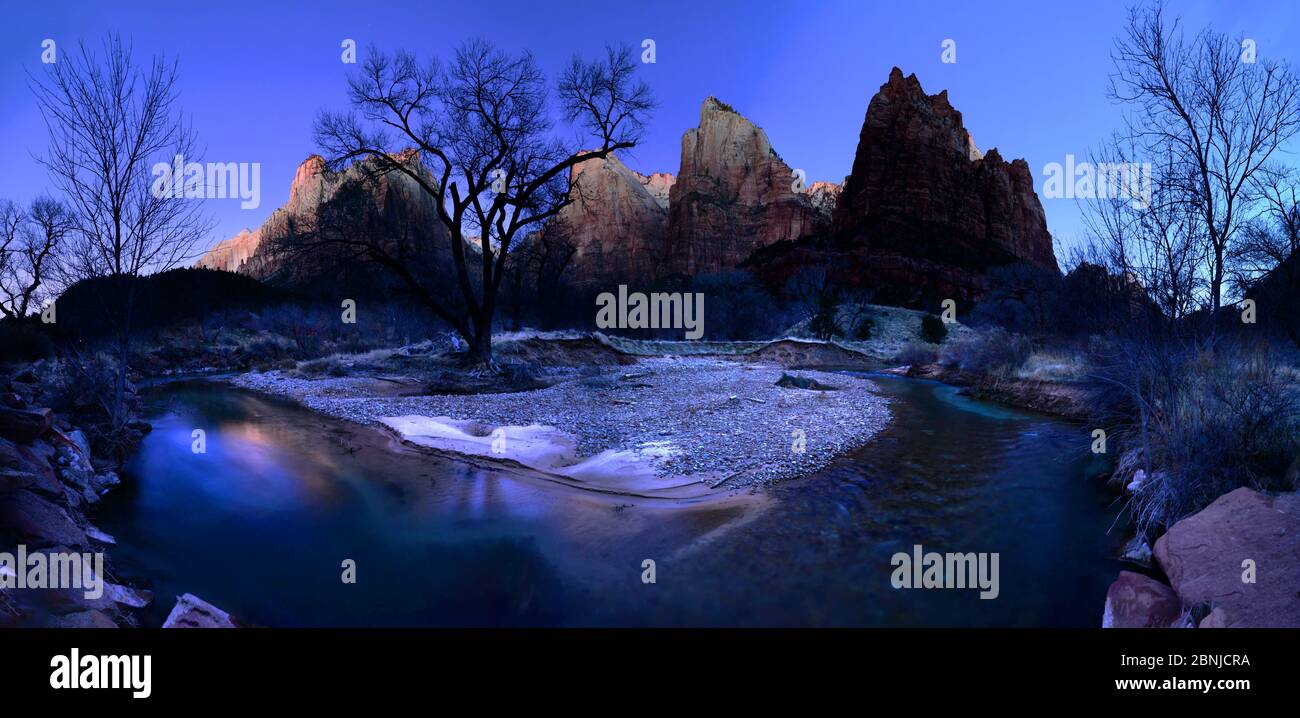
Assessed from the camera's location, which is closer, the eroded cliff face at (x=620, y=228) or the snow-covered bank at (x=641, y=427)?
the snow-covered bank at (x=641, y=427)

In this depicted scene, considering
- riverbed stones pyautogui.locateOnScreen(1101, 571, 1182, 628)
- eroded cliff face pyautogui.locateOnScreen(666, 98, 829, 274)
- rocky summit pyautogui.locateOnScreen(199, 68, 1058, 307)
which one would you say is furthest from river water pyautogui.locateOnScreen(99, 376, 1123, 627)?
eroded cliff face pyautogui.locateOnScreen(666, 98, 829, 274)

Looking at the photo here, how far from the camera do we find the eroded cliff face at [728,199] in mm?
102000

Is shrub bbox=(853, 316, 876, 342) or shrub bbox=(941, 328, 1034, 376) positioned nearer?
shrub bbox=(941, 328, 1034, 376)

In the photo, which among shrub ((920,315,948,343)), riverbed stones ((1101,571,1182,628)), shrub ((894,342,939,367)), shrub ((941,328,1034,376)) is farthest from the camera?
shrub ((920,315,948,343))

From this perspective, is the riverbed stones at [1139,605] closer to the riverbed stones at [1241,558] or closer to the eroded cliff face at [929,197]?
the riverbed stones at [1241,558]

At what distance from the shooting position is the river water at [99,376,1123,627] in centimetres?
358

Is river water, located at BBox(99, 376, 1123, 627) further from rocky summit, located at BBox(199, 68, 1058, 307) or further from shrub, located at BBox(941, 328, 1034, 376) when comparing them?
rocky summit, located at BBox(199, 68, 1058, 307)

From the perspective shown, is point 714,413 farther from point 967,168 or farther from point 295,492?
point 967,168

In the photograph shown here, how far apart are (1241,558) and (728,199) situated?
112 meters

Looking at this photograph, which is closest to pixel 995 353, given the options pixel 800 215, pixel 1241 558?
pixel 1241 558

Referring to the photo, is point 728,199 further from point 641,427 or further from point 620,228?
point 641,427

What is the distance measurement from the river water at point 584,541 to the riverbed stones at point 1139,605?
220mm

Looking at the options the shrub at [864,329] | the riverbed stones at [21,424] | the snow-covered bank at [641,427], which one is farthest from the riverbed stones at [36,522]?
the shrub at [864,329]

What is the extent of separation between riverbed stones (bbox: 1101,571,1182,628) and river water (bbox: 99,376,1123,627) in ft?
0.72
